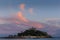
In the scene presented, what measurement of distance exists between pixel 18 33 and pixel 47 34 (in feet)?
3.09

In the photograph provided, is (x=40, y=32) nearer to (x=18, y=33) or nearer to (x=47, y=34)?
(x=47, y=34)

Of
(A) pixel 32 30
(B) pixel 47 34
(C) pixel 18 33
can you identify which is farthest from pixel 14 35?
(B) pixel 47 34

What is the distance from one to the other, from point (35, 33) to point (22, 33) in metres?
0.43

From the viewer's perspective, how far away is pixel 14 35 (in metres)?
6.77

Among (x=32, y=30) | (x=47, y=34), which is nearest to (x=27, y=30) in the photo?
(x=32, y=30)

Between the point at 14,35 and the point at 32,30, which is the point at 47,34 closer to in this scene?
the point at 32,30

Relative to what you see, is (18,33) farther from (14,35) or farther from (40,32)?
(40,32)

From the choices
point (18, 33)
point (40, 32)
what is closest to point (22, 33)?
point (18, 33)

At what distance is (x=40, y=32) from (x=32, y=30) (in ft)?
0.87

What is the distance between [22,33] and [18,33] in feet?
0.51

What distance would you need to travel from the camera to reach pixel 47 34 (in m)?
6.93

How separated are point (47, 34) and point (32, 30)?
1.73ft

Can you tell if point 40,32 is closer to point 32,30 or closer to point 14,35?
point 32,30

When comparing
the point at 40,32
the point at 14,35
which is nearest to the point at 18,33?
the point at 14,35
